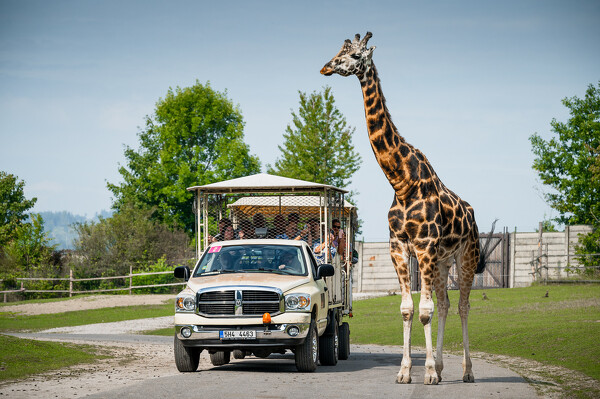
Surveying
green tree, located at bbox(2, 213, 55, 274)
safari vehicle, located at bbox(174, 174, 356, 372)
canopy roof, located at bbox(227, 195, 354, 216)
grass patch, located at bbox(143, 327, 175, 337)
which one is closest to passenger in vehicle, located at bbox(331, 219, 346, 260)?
safari vehicle, located at bbox(174, 174, 356, 372)

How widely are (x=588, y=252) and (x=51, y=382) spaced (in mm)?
34295

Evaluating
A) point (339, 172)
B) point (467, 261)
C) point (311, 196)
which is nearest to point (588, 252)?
point (339, 172)

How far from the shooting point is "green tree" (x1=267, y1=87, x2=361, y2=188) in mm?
51719

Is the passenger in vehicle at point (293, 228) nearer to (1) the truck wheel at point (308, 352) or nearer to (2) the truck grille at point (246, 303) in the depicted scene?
(1) the truck wheel at point (308, 352)

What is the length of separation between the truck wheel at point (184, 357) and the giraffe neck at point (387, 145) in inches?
164

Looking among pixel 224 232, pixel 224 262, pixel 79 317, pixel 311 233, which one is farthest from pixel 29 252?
pixel 224 262

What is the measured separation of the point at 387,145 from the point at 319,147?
128 feet

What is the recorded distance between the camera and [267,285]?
13133 millimetres

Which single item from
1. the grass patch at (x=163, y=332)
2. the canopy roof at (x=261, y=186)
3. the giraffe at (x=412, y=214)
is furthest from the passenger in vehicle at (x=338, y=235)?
the grass patch at (x=163, y=332)

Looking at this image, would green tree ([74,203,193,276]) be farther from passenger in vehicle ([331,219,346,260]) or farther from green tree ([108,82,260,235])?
passenger in vehicle ([331,219,346,260])

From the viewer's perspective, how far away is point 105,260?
166 ft

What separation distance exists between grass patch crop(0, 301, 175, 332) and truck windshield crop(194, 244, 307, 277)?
597 inches

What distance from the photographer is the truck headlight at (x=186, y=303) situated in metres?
13.2

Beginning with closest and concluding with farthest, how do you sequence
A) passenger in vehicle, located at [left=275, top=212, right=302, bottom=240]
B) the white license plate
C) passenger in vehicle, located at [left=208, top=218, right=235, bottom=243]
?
the white license plate < passenger in vehicle, located at [left=208, top=218, right=235, bottom=243] < passenger in vehicle, located at [left=275, top=212, right=302, bottom=240]
